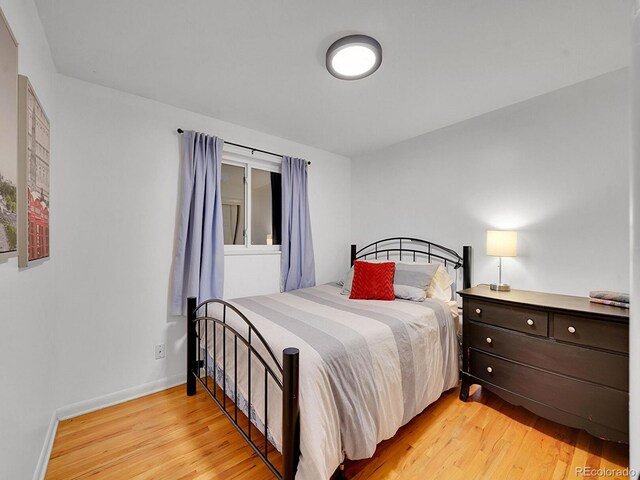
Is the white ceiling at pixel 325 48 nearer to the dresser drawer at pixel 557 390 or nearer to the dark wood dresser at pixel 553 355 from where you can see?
the dark wood dresser at pixel 553 355

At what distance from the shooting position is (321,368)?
1.47 m

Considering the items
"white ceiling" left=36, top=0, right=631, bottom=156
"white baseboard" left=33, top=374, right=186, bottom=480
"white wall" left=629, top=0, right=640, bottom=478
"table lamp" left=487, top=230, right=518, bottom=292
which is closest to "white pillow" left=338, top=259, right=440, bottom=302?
"table lamp" left=487, top=230, right=518, bottom=292

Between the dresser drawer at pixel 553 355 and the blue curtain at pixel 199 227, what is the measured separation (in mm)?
2227

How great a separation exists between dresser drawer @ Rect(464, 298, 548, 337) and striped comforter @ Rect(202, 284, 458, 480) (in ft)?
0.73

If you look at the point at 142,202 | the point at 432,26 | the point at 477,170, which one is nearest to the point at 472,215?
the point at 477,170

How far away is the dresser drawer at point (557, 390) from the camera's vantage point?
66.3 inches

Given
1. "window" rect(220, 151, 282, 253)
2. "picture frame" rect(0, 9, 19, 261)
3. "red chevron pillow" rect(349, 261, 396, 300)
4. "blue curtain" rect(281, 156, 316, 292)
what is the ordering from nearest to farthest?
"picture frame" rect(0, 9, 19, 261)
"red chevron pillow" rect(349, 261, 396, 300)
"window" rect(220, 151, 282, 253)
"blue curtain" rect(281, 156, 316, 292)

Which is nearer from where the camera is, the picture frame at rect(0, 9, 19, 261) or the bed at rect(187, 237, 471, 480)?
the picture frame at rect(0, 9, 19, 261)

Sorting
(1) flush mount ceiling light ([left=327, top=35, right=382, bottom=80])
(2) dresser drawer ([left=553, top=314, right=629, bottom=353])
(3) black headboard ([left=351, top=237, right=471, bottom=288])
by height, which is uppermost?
(1) flush mount ceiling light ([left=327, top=35, right=382, bottom=80])

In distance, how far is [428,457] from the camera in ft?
5.76

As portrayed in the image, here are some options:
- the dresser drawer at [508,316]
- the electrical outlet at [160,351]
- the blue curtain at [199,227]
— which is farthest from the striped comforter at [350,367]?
the electrical outlet at [160,351]

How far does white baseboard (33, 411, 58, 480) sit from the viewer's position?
156 cm

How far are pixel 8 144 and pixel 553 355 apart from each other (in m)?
2.99

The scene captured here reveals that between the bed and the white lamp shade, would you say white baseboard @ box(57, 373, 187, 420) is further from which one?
the white lamp shade
